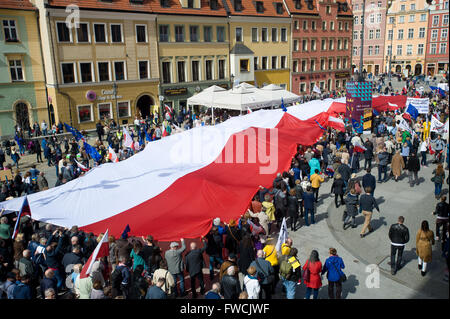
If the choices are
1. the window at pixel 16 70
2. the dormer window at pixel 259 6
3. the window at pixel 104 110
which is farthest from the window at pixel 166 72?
the dormer window at pixel 259 6

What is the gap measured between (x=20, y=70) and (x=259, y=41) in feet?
77.1

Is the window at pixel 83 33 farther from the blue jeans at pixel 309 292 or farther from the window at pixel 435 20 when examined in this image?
the window at pixel 435 20

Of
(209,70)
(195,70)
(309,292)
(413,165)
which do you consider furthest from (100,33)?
(309,292)

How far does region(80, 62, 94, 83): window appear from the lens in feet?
94.5

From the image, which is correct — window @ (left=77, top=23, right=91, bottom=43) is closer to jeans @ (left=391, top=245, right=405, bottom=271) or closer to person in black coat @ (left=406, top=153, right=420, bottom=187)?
person in black coat @ (left=406, top=153, right=420, bottom=187)

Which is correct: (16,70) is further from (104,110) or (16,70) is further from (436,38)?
(436,38)

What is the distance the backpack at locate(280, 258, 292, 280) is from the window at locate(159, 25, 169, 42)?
28.8m

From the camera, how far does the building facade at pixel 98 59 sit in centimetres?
2728

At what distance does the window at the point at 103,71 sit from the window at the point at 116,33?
2010mm

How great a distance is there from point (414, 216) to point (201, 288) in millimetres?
7556

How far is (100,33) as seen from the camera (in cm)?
2914

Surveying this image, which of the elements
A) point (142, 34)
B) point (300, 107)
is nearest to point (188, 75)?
point (142, 34)

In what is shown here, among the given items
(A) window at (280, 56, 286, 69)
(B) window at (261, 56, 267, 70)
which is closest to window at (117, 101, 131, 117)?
(B) window at (261, 56, 267, 70)

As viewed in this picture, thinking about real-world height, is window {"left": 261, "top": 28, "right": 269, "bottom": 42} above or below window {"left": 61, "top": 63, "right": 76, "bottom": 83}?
above
